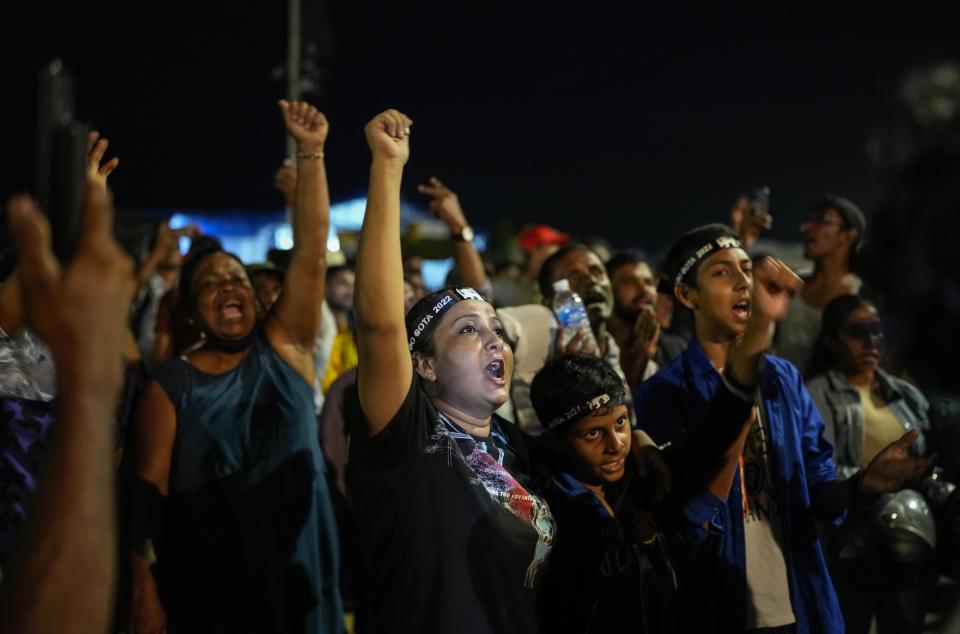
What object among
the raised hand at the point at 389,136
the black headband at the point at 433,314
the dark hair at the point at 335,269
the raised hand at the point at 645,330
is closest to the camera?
the raised hand at the point at 389,136

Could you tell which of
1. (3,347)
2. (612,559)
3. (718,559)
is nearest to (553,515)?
(612,559)

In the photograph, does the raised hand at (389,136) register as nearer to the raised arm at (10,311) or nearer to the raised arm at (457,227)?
the raised arm at (10,311)

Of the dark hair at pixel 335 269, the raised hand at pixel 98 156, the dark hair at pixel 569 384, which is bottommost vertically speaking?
the dark hair at pixel 569 384

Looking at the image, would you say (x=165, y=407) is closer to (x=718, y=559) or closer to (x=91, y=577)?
(x=718, y=559)

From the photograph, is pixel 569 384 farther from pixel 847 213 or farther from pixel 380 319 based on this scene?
pixel 847 213

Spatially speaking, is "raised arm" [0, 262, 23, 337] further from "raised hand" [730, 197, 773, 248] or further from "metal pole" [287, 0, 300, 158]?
"metal pole" [287, 0, 300, 158]

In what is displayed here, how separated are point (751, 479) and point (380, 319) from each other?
1.65 metres

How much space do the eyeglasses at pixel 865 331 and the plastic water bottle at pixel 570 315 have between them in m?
1.44

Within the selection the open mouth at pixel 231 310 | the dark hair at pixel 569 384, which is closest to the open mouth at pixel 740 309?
the dark hair at pixel 569 384

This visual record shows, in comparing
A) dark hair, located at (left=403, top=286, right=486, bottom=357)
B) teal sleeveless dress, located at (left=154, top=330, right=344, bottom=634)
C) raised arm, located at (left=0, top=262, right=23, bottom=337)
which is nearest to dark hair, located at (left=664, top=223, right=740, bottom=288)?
dark hair, located at (left=403, top=286, right=486, bottom=357)

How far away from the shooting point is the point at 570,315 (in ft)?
15.7

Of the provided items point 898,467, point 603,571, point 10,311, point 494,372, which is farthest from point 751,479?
point 10,311

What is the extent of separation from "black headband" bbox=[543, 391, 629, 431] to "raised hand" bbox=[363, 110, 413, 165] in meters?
1.09

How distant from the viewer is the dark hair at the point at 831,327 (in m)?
5.16
